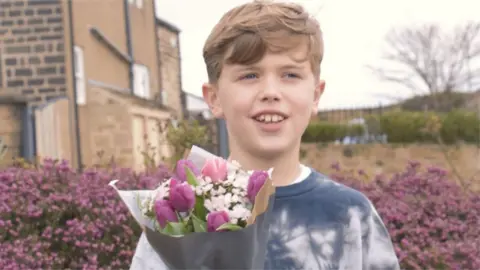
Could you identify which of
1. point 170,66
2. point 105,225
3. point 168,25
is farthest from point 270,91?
point 170,66

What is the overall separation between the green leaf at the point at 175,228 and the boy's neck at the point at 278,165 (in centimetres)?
47

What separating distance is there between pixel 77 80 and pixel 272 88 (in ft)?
40.9

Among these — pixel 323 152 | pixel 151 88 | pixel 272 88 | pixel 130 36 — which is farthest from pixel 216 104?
pixel 151 88

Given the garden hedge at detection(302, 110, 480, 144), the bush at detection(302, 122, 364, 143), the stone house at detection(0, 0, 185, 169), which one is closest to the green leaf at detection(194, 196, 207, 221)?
the stone house at detection(0, 0, 185, 169)

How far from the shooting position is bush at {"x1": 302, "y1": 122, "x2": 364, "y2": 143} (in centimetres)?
1697

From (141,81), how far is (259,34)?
1671cm

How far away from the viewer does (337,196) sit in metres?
1.99

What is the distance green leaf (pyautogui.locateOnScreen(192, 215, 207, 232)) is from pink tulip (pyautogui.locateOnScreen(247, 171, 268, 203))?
14 cm

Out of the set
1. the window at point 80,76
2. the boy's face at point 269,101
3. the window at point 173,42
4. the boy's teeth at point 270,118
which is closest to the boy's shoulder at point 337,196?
the boy's face at point 269,101

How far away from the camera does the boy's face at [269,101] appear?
1.88 m

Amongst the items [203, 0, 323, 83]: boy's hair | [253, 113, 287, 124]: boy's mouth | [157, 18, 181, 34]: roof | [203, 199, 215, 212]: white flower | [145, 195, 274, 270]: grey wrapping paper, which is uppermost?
[157, 18, 181, 34]: roof

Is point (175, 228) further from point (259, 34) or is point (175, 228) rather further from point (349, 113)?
point (349, 113)

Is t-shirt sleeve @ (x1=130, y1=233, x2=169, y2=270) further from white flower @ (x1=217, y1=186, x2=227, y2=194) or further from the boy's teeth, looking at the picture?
the boy's teeth

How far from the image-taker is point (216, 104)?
2062mm
